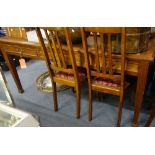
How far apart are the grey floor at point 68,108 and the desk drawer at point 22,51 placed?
0.53 meters

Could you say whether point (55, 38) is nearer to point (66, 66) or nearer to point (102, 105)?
point (66, 66)

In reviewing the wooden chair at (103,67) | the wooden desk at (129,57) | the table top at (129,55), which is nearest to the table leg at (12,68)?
the wooden desk at (129,57)

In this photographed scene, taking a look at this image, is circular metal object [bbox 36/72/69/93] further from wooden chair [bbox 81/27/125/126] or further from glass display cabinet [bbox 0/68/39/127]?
glass display cabinet [bbox 0/68/39/127]

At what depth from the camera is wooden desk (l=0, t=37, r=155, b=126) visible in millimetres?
1263

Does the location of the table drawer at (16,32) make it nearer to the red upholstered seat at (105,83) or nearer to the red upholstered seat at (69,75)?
the red upholstered seat at (69,75)

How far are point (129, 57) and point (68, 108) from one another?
2.98 feet

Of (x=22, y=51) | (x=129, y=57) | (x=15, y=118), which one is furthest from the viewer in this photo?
(x=22, y=51)

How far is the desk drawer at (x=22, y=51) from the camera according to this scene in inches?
70.6

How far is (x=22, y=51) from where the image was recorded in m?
1.87

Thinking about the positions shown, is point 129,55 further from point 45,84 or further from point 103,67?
point 45,84

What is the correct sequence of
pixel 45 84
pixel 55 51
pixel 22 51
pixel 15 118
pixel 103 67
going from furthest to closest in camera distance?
pixel 45 84, pixel 22 51, pixel 55 51, pixel 103 67, pixel 15 118

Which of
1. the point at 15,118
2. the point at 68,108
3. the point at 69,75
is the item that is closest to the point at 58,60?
the point at 69,75

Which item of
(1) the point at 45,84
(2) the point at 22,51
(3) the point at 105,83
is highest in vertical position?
(2) the point at 22,51

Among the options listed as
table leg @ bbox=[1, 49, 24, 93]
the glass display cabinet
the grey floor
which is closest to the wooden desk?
table leg @ bbox=[1, 49, 24, 93]
